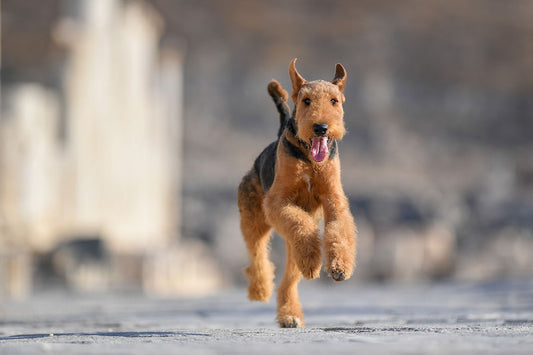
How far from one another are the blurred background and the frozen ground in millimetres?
6448

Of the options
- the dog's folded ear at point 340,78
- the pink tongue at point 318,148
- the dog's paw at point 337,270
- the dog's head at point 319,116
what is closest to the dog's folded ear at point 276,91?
the dog's folded ear at point 340,78

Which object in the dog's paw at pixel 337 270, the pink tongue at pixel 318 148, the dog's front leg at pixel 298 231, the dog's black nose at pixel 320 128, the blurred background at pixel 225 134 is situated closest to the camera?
the dog's paw at pixel 337 270

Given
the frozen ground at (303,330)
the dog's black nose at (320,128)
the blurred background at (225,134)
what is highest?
the blurred background at (225,134)

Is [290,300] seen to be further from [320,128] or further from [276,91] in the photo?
[276,91]

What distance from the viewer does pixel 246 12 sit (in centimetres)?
9162

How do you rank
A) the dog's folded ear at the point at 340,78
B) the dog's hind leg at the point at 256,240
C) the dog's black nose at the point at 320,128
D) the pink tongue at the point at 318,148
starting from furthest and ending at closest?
the dog's hind leg at the point at 256,240
the dog's folded ear at the point at 340,78
the pink tongue at the point at 318,148
the dog's black nose at the point at 320,128

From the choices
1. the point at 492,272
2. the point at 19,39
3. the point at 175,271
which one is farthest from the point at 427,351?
the point at 492,272

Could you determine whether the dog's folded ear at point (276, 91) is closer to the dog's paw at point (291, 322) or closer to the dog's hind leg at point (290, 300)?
the dog's hind leg at point (290, 300)

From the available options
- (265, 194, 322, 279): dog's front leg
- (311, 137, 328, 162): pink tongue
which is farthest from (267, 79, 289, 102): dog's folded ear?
(311, 137, 328, 162): pink tongue

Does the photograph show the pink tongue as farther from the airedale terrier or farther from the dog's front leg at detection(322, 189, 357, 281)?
the dog's front leg at detection(322, 189, 357, 281)

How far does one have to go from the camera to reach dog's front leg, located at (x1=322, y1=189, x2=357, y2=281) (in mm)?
4508

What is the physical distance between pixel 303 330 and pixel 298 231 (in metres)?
0.49

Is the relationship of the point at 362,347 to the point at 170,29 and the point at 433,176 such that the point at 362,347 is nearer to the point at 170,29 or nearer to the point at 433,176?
the point at 433,176

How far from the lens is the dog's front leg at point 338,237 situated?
4.51 meters
